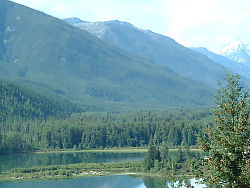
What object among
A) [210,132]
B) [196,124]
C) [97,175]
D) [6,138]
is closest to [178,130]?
[196,124]

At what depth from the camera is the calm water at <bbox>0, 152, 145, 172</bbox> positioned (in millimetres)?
134625

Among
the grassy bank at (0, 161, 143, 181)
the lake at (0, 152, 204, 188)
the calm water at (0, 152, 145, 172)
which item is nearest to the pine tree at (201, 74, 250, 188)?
the lake at (0, 152, 204, 188)

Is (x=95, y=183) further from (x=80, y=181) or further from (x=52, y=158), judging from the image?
(x=52, y=158)

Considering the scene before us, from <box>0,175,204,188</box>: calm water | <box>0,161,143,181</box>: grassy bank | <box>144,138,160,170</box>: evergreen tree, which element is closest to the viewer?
<box>0,175,204,188</box>: calm water

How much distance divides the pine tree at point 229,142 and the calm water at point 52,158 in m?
104

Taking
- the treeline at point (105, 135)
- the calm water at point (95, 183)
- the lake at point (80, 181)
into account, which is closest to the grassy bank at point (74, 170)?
the lake at point (80, 181)

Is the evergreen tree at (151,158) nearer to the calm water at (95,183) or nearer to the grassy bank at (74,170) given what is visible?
the grassy bank at (74,170)

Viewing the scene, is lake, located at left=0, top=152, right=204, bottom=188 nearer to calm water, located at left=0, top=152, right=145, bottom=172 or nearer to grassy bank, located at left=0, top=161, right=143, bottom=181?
calm water, located at left=0, top=152, right=145, bottom=172

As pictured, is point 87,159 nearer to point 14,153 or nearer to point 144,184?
point 14,153

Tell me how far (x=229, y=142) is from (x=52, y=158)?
129313mm

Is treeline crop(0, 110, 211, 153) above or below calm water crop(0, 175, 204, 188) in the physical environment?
above

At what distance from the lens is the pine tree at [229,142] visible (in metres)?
24.4

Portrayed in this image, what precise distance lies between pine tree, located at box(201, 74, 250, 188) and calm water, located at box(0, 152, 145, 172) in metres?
104

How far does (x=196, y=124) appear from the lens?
184250 mm
